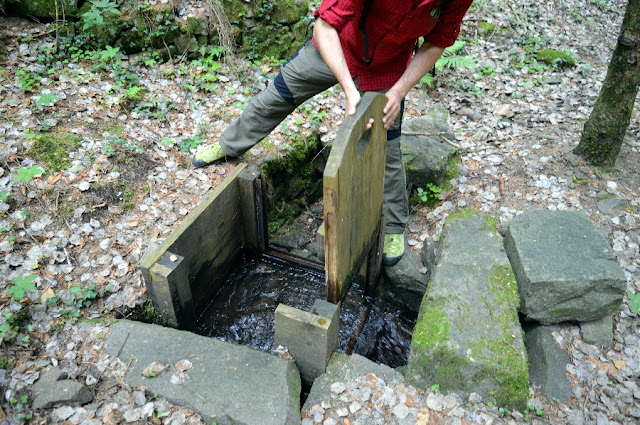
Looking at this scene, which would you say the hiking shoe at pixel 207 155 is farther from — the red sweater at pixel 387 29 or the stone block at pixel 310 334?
the stone block at pixel 310 334

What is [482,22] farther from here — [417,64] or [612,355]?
[612,355]

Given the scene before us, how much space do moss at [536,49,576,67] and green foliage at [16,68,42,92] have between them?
645 cm

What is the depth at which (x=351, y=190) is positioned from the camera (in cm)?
251

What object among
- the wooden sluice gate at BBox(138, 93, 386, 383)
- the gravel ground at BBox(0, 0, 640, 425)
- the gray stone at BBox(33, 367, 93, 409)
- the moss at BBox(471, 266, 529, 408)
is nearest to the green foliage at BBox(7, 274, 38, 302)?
the gravel ground at BBox(0, 0, 640, 425)

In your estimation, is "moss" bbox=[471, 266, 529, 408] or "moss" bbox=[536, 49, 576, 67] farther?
"moss" bbox=[536, 49, 576, 67]

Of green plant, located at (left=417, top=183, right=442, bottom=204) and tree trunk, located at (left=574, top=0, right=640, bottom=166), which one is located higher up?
tree trunk, located at (left=574, top=0, right=640, bottom=166)

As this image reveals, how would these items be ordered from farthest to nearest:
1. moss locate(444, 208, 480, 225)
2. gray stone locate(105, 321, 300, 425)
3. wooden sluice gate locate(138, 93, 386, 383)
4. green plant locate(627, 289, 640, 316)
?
1. moss locate(444, 208, 480, 225)
2. green plant locate(627, 289, 640, 316)
3. gray stone locate(105, 321, 300, 425)
4. wooden sluice gate locate(138, 93, 386, 383)

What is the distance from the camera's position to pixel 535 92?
586 centimetres

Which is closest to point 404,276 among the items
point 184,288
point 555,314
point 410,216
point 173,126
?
point 410,216

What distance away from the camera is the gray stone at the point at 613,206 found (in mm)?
4039

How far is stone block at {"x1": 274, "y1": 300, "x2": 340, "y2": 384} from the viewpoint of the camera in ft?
8.90

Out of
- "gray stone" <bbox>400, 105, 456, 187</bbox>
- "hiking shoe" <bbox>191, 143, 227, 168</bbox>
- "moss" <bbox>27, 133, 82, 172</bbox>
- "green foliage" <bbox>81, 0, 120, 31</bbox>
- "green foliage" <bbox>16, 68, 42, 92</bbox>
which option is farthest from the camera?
"green foliage" <bbox>81, 0, 120, 31</bbox>

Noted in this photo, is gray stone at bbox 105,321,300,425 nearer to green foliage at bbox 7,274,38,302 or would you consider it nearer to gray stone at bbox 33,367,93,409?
gray stone at bbox 33,367,93,409

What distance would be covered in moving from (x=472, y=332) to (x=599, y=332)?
1.03 m
